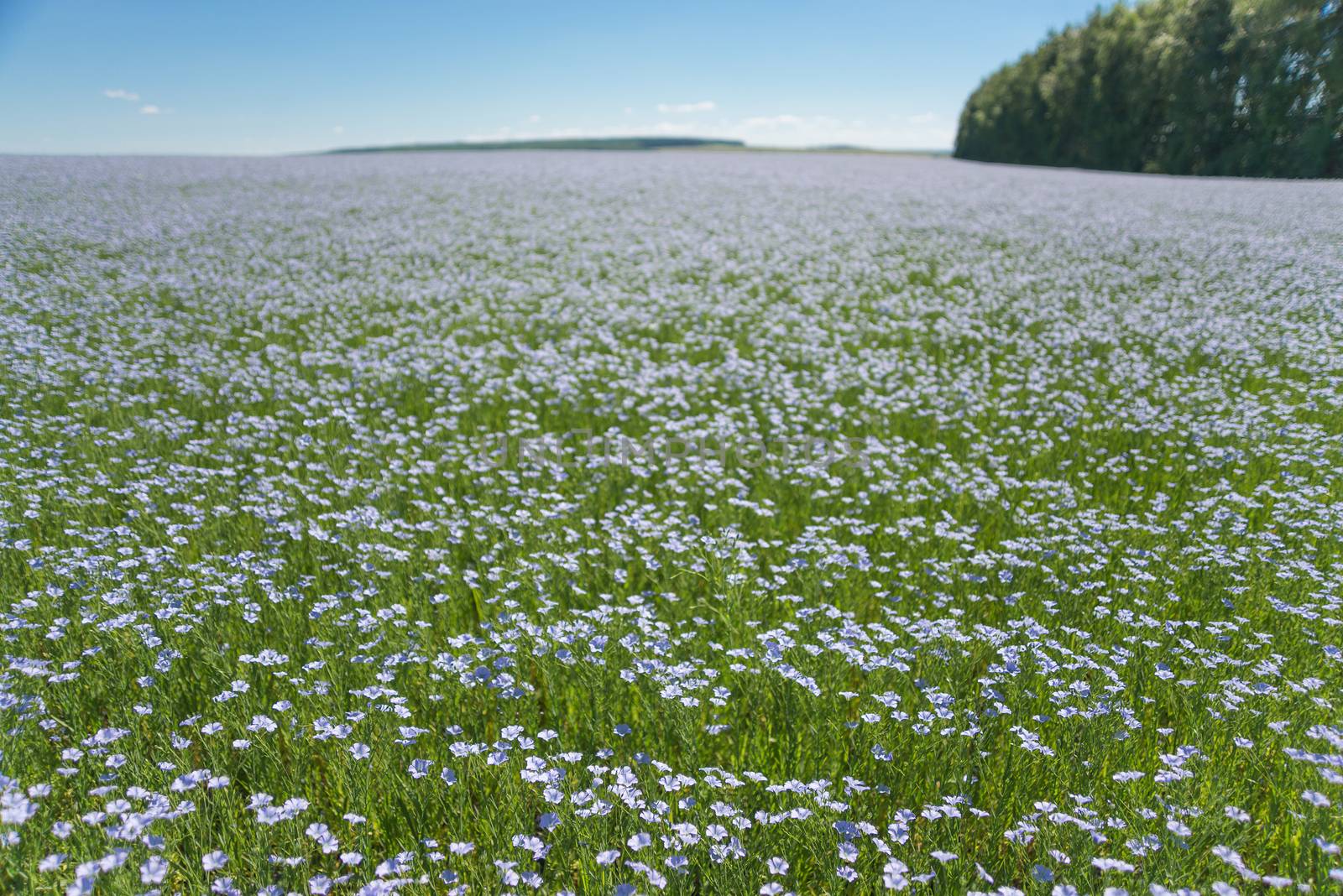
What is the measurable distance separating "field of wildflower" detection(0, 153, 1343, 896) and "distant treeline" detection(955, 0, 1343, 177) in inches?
1496

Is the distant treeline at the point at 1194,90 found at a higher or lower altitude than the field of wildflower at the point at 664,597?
higher

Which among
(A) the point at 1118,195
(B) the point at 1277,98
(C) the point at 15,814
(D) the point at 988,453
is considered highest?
(B) the point at 1277,98

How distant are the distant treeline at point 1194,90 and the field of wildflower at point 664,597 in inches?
1496

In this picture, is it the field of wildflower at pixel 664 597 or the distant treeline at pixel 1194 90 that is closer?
the field of wildflower at pixel 664 597

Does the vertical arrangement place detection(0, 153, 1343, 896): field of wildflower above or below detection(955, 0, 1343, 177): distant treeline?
below

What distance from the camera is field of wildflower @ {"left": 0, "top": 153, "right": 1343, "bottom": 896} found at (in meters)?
2.86

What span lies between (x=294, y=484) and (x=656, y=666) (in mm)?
3584

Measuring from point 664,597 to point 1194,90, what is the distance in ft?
175

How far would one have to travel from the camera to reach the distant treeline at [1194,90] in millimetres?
37812

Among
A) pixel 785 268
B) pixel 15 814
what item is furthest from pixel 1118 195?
pixel 15 814

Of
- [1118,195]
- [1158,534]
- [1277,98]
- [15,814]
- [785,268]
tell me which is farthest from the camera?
[1277,98]

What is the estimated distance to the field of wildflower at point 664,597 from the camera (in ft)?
9.39

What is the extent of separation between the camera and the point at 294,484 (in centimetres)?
560

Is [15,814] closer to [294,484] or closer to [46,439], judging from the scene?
[294,484]
